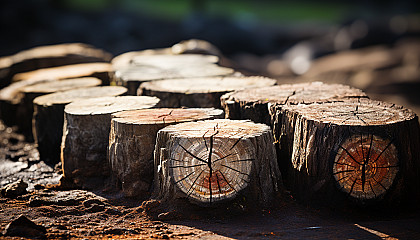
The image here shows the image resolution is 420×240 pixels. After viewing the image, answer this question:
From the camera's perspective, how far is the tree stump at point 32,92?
6.45m

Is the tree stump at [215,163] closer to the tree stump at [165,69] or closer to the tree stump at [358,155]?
the tree stump at [358,155]

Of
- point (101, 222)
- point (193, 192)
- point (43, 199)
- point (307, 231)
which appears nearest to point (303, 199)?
point (307, 231)

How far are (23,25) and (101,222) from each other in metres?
18.8

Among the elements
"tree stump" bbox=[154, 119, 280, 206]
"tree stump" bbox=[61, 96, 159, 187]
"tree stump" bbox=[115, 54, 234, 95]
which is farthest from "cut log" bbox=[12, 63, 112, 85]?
"tree stump" bbox=[154, 119, 280, 206]

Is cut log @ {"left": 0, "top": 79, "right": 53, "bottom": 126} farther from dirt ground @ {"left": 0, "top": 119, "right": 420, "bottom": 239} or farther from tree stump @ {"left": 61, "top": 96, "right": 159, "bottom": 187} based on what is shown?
dirt ground @ {"left": 0, "top": 119, "right": 420, "bottom": 239}

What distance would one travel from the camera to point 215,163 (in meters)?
3.78

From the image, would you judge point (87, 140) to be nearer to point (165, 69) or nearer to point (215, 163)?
point (215, 163)

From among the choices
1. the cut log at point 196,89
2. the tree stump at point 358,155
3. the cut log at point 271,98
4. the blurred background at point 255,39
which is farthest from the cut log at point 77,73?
the blurred background at point 255,39

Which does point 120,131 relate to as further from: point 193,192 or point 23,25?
point 23,25

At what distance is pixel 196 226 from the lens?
3.73 meters

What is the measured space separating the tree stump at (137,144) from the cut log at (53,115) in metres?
1.29

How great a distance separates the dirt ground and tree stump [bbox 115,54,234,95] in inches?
80.4

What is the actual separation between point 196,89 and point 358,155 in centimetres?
205

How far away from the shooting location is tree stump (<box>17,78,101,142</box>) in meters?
6.45
